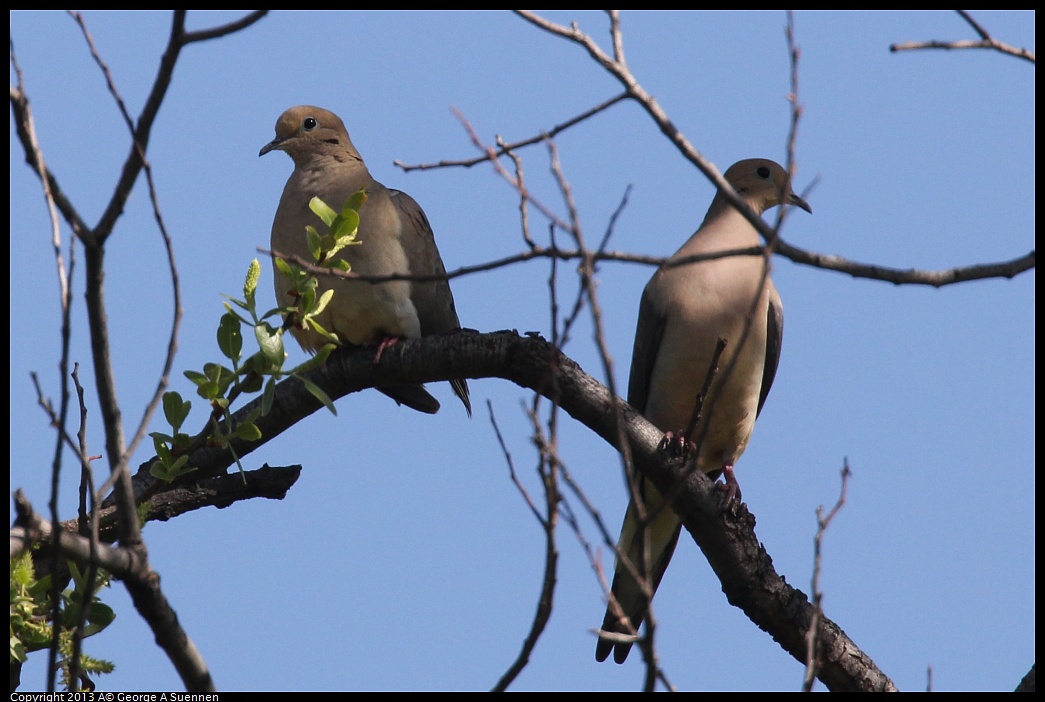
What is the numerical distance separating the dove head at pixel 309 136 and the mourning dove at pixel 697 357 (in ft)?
6.73

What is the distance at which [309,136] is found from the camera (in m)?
6.05

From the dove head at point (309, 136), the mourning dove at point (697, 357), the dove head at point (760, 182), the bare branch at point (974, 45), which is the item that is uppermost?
the dove head at point (309, 136)

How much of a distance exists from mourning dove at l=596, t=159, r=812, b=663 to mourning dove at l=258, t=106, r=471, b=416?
1.13m

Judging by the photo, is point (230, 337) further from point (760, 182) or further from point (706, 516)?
point (760, 182)

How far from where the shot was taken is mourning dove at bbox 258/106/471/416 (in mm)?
5195

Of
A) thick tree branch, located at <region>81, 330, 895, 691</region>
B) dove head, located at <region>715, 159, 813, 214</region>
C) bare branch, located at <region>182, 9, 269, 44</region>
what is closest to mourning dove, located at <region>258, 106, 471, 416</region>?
thick tree branch, located at <region>81, 330, 895, 691</region>

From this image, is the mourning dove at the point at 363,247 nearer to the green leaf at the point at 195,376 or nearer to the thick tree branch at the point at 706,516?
the thick tree branch at the point at 706,516

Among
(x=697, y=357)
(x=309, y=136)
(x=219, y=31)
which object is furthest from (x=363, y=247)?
(x=219, y=31)

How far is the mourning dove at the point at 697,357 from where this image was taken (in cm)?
466

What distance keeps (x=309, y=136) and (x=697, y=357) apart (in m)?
2.58

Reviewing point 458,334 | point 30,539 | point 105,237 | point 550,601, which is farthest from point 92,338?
point 458,334

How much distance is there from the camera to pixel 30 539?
7.93 feet

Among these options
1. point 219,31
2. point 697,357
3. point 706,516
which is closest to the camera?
point 219,31

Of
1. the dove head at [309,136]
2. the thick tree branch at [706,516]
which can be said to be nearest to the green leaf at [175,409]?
the thick tree branch at [706,516]
